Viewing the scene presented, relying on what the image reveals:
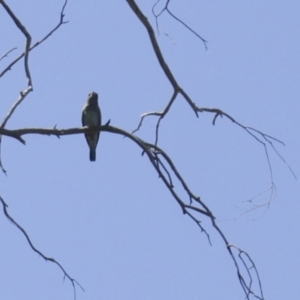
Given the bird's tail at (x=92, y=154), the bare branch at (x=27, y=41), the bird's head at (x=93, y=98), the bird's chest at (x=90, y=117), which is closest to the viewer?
the bare branch at (x=27, y=41)

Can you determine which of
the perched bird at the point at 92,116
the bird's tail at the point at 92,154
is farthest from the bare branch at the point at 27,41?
the bird's tail at the point at 92,154

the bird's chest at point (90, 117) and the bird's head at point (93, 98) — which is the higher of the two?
the bird's head at point (93, 98)

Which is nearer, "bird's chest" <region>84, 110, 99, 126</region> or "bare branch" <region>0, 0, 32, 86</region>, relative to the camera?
"bare branch" <region>0, 0, 32, 86</region>

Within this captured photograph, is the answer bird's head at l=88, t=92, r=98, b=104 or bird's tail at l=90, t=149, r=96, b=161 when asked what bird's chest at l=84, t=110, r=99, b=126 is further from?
bird's tail at l=90, t=149, r=96, b=161

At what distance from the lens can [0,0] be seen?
4.82 metres

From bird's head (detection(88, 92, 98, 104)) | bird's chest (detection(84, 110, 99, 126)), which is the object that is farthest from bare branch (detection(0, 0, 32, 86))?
bird's head (detection(88, 92, 98, 104))

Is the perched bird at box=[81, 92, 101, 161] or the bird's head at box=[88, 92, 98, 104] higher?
the bird's head at box=[88, 92, 98, 104]

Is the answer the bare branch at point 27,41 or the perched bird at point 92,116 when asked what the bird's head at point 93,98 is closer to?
the perched bird at point 92,116

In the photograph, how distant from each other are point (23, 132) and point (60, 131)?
22 centimetres

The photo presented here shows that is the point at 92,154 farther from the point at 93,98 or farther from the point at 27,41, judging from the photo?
the point at 27,41

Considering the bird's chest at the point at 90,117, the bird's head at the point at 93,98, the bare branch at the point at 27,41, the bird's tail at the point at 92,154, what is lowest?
the bare branch at the point at 27,41

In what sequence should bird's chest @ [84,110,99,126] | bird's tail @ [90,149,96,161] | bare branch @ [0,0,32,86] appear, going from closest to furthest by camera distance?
bare branch @ [0,0,32,86] < bird's tail @ [90,149,96,161] < bird's chest @ [84,110,99,126]

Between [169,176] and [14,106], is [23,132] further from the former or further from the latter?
[169,176]

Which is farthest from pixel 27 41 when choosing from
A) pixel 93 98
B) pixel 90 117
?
pixel 93 98
